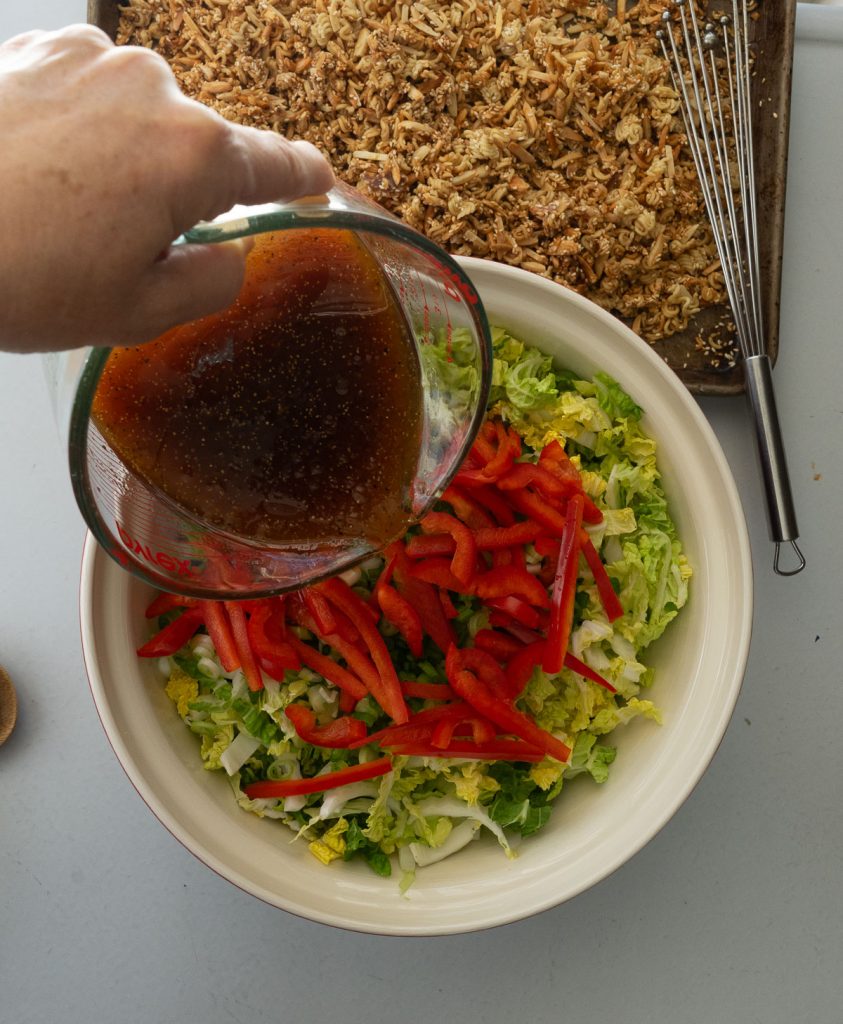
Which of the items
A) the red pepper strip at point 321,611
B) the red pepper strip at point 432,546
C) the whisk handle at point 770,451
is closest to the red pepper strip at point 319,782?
the red pepper strip at point 321,611

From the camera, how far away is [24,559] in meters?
1.51

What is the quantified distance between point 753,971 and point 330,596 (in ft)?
3.30

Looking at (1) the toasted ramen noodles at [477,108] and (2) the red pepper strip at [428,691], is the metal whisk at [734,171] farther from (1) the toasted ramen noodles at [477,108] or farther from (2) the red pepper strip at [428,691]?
(2) the red pepper strip at [428,691]

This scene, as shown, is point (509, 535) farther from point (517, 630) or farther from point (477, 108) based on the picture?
point (477, 108)

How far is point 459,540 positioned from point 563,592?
164 millimetres

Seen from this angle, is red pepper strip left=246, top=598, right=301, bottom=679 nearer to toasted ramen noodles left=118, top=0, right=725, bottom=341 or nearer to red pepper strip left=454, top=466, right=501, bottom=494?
red pepper strip left=454, top=466, right=501, bottom=494

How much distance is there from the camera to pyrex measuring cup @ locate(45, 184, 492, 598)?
83cm

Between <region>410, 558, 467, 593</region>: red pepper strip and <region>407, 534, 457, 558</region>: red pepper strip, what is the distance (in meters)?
0.01

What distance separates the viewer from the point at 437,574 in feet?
4.12

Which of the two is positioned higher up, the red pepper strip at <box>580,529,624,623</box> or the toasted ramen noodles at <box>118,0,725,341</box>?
the toasted ramen noodles at <box>118,0,725,341</box>

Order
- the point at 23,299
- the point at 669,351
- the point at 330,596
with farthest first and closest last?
the point at 669,351 → the point at 330,596 → the point at 23,299

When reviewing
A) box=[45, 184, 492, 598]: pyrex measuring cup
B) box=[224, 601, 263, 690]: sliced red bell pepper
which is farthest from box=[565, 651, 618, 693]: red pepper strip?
box=[224, 601, 263, 690]: sliced red bell pepper

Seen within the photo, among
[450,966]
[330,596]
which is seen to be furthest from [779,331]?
[450,966]

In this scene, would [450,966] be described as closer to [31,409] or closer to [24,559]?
[24,559]
